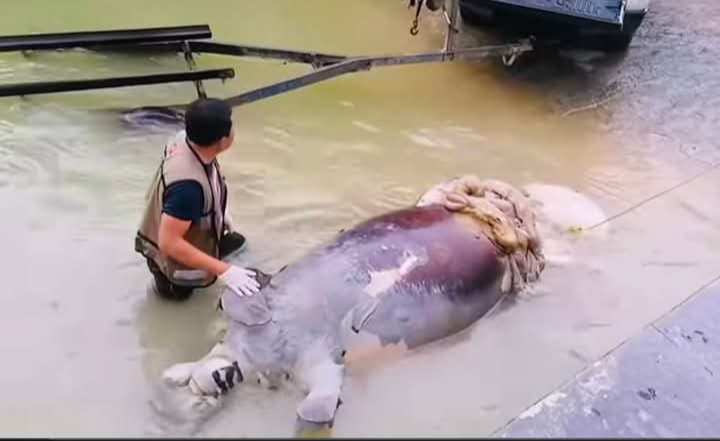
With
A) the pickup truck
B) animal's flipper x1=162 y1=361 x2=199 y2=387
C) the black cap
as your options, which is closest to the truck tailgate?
the pickup truck

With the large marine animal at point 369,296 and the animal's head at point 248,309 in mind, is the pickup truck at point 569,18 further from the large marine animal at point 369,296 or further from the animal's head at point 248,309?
the animal's head at point 248,309

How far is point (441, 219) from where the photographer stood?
346 cm

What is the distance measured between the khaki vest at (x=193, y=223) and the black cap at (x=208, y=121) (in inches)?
4.3

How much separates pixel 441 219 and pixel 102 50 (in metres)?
2.86

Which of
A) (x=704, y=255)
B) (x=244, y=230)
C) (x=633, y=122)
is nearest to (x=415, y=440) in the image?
(x=244, y=230)

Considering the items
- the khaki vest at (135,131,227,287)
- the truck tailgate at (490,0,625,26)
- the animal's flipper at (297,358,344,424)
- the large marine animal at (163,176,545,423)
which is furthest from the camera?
the truck tailgate at (490,0,625,26)

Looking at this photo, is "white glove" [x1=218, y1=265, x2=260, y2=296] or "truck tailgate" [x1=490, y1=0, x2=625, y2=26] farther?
"truck tailgate" [x1=490, y1=0, x2=625, y2=26]

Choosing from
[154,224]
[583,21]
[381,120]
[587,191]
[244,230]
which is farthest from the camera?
[583,21]

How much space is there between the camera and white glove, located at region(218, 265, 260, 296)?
9.75ft

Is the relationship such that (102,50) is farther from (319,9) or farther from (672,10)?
(672,10)

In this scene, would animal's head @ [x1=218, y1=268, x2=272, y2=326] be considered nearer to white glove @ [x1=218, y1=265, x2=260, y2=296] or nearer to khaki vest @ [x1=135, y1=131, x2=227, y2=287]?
white glove @ [x1=218, y1=265, x2=260, y2=296]

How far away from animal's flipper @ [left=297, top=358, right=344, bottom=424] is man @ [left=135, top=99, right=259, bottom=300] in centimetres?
38

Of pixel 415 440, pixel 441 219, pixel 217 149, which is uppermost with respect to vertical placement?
pixel 415 440

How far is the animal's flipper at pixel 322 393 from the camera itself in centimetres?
279
